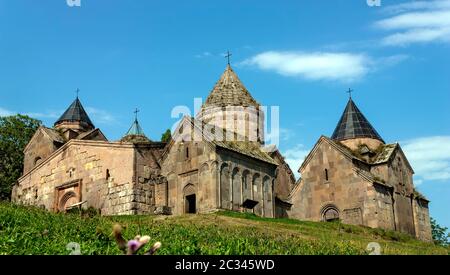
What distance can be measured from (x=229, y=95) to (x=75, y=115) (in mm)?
11252

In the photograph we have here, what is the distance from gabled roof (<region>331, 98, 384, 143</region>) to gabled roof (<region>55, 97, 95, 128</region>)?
1657cm

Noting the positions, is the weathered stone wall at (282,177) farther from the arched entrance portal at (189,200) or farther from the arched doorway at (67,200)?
the arched doorway at (67,200)

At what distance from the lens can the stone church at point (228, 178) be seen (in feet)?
89.2

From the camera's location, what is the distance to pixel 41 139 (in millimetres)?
37906

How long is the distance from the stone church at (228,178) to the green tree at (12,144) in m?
8.70

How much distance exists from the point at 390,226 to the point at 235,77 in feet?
41.7

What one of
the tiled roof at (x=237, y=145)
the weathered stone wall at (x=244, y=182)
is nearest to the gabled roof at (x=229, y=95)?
the tiled roof at (x=237, y=145)

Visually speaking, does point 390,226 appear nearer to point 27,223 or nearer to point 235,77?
point 235,77

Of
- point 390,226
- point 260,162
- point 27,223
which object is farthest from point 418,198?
point 27,223

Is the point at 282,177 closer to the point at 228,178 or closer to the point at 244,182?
the point at 244,182

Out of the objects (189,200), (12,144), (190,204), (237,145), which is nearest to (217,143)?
(237,145)

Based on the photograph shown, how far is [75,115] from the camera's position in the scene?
40.2 meters

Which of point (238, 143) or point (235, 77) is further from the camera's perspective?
point (235, 77)

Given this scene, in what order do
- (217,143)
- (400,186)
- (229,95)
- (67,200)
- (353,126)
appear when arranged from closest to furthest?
(217,143)
(67,200)
(400,186)
(353,126)
(229,95)
